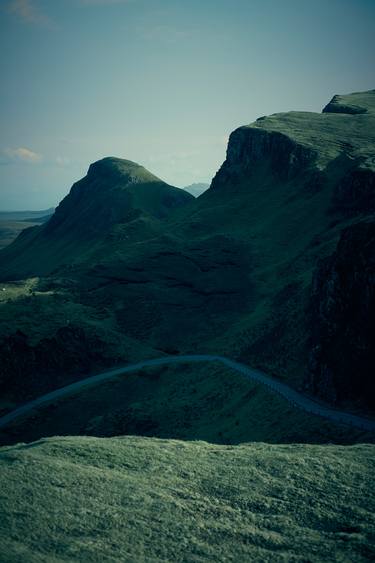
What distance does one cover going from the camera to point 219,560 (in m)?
17.4

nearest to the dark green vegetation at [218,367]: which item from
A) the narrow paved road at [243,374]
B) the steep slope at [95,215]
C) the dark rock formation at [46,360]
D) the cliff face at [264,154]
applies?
the dark rock formation at [46,360]

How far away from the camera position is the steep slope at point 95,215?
142625mm

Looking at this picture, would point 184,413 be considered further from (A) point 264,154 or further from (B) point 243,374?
(A) point 264,154

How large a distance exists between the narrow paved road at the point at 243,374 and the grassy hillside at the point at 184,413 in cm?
107

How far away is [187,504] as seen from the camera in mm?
21750

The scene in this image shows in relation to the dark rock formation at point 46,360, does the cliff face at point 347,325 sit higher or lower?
higher

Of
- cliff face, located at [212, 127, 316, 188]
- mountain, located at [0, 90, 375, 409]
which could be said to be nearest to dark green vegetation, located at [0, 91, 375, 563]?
mountain, located at [0, 90, 375, 409]

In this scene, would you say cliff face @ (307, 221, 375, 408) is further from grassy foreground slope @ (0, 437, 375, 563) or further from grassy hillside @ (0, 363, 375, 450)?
grassy foreground slope @ (0, 437, 375, 563)

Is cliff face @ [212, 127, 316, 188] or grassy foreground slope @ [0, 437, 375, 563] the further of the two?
cliff face @ [212, 127, 316, 188]

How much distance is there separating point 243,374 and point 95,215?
395ft

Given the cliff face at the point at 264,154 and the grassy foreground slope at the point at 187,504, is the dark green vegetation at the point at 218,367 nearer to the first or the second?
the grassy foreground slope at the point at 187,504

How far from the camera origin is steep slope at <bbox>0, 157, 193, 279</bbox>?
14262cm

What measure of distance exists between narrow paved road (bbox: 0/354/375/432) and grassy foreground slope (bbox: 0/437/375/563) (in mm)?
8322

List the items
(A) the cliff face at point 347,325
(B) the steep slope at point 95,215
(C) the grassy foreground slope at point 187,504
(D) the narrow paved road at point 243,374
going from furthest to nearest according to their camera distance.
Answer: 1. (B) the steep slope at point 95,215
2. (A) the cliff face at point 347,325
3. (D) the narrow paved road at point 243,374
4. (C) the grassy foreground slope at point 187,504
